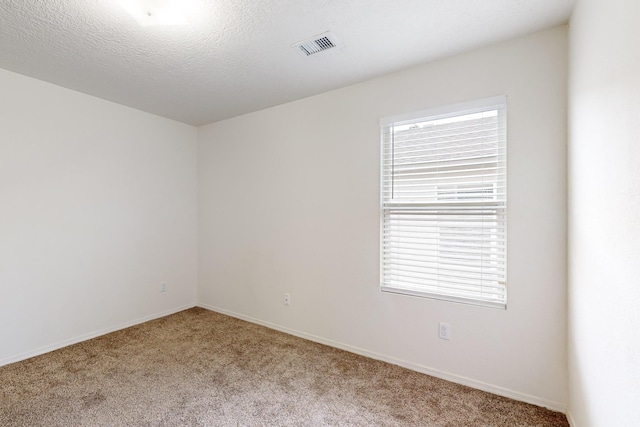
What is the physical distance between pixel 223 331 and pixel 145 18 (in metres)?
2.83

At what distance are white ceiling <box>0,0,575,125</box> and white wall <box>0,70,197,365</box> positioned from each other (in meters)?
0.41

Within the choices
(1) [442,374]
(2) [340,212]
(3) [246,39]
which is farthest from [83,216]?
(1) [442,374]

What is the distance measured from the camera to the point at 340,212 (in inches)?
110

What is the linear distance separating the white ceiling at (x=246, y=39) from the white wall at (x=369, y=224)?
237 millimetres

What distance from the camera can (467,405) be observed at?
1942mm

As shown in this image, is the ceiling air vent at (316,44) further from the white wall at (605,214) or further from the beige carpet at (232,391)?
the beige carpet at (232,391)

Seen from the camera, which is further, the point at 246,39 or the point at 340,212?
the point at 340,212

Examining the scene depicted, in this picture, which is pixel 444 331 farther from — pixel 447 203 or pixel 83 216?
pixel 83 216

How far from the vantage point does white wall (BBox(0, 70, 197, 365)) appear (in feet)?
8.32

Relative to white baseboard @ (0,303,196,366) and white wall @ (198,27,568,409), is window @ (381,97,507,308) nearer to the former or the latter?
white wall @ (198,27,568,409)

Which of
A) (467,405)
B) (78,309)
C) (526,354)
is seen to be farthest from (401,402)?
(78,309)

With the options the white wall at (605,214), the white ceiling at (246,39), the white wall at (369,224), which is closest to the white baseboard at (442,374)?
the white wall at (369,224)

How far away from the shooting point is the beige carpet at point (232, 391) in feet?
6.00

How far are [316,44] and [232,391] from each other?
2.53 m
